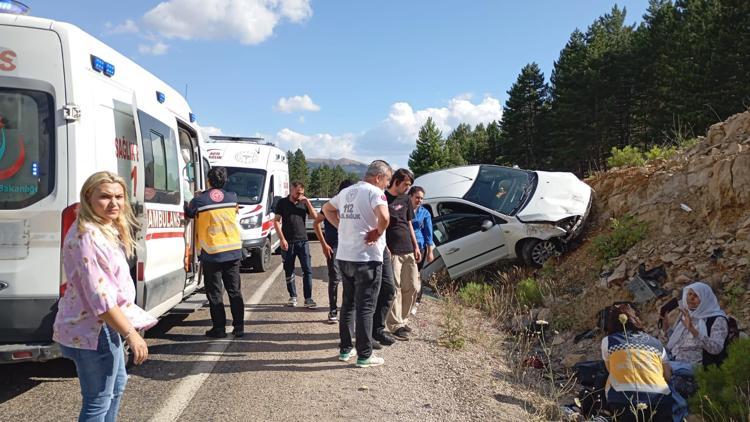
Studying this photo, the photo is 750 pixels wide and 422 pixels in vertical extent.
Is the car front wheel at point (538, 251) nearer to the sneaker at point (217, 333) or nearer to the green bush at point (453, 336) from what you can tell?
the green bush at point (453, 336)

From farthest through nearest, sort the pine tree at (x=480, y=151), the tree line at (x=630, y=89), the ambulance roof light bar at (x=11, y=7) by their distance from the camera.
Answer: the pine tree at (x=480, y=151) < the tree line at (x=630, y=89) < the ambulance roof light bar at (x=11, y=7)

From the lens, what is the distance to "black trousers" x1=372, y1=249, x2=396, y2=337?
523cm

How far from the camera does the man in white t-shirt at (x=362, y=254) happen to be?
182 inches

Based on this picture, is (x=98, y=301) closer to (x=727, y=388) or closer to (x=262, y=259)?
(x=727, y=388)

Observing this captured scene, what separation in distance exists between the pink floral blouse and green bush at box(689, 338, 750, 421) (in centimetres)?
416

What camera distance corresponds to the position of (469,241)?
9.37m

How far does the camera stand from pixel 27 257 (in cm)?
350

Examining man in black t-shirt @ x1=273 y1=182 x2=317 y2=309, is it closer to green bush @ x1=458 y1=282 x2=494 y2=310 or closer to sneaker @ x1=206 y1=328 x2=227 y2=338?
sneaker @ x1=206 y1=328 x2=227 y2=338

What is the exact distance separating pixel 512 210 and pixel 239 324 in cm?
571

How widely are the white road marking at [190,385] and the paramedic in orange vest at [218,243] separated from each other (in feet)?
1.30

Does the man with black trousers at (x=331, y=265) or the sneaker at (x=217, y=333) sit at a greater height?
the man with black trousers at (x=331, y=265)

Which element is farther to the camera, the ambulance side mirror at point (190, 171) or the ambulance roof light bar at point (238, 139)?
the ambulance roof light bar at point (238, 139)

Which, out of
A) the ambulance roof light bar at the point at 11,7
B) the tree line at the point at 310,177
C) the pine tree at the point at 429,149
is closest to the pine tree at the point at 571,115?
the pine tree at the point at 429,149

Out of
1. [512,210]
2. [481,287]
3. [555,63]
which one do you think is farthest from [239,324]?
[555,63]
